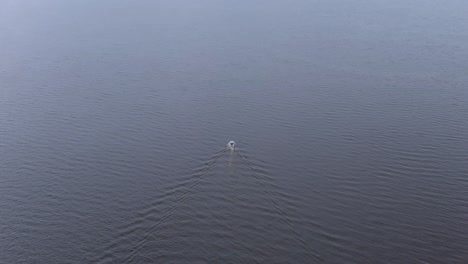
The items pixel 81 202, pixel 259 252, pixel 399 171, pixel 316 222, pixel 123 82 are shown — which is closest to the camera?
pixel 259 252

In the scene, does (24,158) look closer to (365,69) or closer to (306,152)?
(306,152)

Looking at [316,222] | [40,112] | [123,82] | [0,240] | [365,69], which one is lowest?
[0,240]

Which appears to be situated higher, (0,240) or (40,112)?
(40,112)

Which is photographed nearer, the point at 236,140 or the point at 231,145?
the point at 231,145

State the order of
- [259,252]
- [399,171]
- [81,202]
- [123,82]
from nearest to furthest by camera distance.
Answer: [259,252] < [81,202] < [399,171] < [123,82]

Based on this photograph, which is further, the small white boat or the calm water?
the small white boat

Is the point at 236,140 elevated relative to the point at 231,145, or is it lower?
elevated

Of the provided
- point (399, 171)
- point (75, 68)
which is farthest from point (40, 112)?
point (399, 171)

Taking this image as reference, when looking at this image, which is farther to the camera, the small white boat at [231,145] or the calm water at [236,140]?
the small white boat at [231,145]
